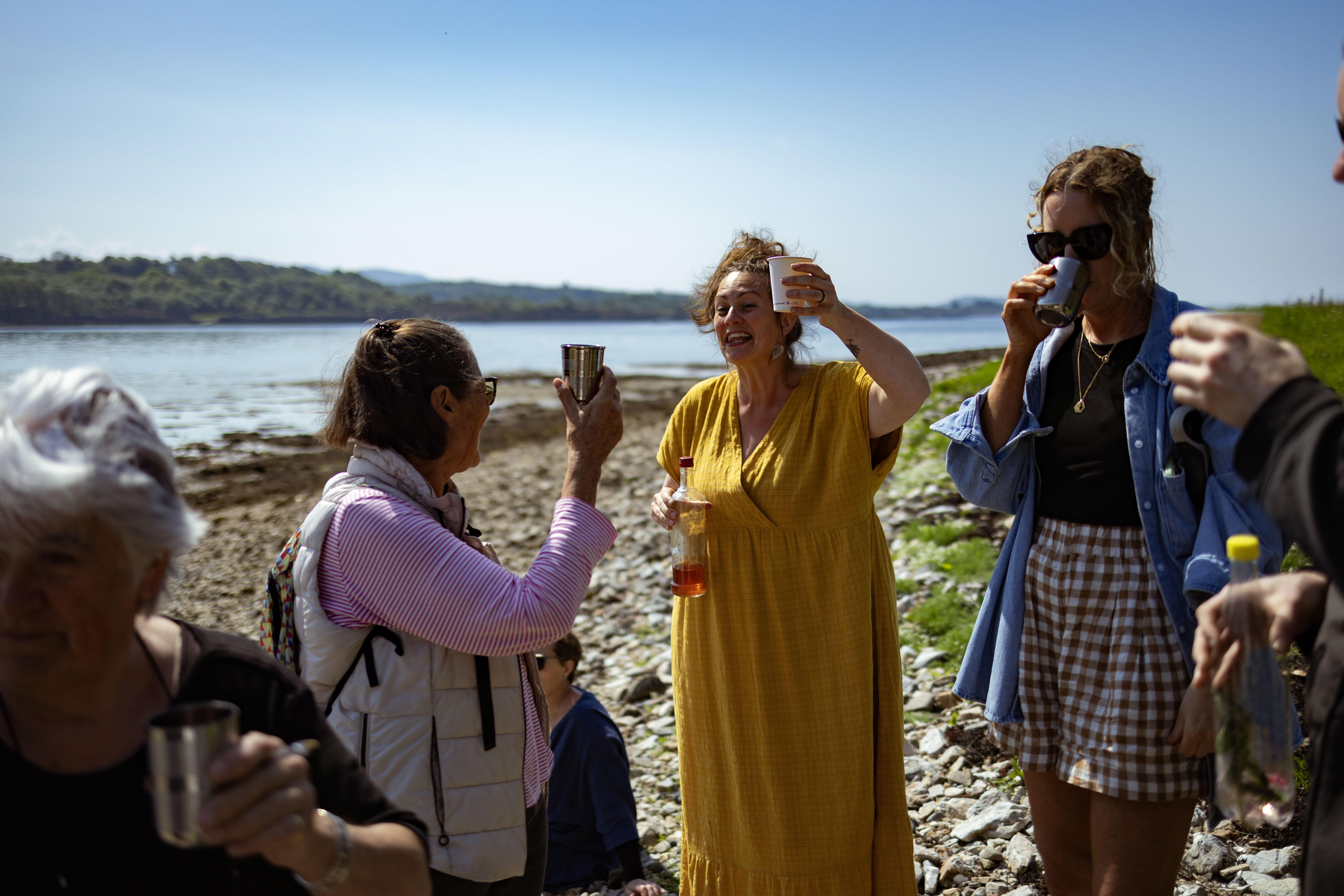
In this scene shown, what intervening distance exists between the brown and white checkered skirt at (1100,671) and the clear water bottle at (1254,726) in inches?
34.0

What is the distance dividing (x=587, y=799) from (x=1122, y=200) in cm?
387

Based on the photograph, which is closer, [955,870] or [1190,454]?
[1190,454]

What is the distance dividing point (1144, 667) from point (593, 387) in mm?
1967

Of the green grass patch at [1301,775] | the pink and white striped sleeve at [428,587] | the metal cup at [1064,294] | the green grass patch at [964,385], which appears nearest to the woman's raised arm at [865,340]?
the metal cup at [1064,294]

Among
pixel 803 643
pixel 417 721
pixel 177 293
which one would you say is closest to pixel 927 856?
pixel 803 643

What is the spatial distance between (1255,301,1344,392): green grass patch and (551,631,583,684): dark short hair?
5.22 metres

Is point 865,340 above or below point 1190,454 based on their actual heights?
above

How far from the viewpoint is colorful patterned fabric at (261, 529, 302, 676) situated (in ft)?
8.73

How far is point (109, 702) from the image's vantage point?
1.70 m

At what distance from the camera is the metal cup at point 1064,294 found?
115 inches

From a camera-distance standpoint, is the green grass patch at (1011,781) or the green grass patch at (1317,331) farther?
the green grass patch at (1317,331)

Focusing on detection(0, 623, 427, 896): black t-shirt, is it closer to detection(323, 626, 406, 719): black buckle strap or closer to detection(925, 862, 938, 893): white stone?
detection(323, 626, 406, 719): black buckle strap

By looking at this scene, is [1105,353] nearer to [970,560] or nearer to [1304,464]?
[1304,464]

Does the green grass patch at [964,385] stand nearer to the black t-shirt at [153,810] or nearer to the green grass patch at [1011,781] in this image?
the green grass patch at [1011,781]
